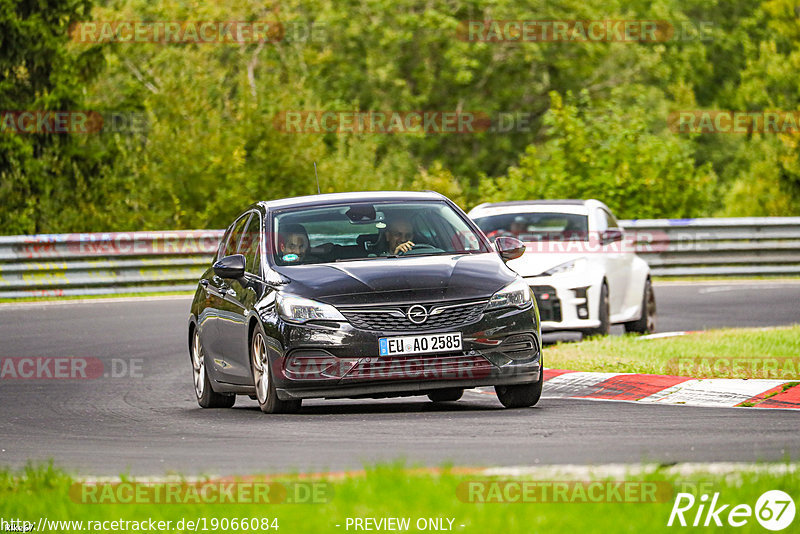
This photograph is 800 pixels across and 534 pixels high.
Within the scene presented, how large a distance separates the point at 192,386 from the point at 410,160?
37807 mm

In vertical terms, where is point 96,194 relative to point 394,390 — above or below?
below

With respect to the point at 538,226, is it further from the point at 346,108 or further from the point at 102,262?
the point at 346,108

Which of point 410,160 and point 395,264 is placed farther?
point 410,160

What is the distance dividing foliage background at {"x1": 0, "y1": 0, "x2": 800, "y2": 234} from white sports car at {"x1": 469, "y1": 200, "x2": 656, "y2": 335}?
1509cm

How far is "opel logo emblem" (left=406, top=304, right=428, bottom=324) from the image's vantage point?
1002cm

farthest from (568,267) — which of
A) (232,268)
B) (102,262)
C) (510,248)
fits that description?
(102,262)

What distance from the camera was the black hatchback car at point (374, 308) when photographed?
32.9ft

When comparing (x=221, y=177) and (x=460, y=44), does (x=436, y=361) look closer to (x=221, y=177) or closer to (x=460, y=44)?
(x=221, y=177)

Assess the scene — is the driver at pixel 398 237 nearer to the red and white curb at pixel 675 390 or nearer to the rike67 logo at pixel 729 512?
the red and white curb at pixel 675 390

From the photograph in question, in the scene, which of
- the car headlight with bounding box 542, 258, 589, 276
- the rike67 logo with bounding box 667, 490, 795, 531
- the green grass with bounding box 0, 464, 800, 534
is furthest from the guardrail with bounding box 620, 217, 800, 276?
the rike67 logo with bounding box 667, 490, 795, 531

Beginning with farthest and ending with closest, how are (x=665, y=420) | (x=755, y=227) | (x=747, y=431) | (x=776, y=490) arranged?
(x=755, y=227) < (x=665, y=420) < (x=747, y=431) < (x=776, y=490)

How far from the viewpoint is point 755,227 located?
94.2 feet

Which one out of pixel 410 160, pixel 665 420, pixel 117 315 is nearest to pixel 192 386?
pixel 665 420

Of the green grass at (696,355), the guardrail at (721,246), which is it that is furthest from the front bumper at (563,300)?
the guardrail at (721,246)
